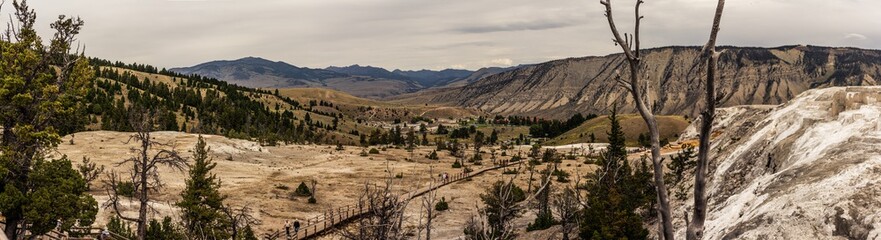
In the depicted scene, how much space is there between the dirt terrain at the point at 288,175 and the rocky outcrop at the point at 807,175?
20710 mm

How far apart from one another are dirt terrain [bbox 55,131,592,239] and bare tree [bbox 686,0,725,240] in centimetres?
3235

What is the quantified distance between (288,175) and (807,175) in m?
69.7

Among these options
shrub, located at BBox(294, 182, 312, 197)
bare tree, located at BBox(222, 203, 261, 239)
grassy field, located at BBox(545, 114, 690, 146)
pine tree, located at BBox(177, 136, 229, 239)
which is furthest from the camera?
grassy field, located at BBox(545, 114, 690, 146)

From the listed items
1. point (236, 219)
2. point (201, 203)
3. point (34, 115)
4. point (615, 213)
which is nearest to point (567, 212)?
point (615, 213)

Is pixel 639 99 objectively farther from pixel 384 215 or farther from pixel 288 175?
pixel 288 175

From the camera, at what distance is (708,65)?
16.4 feet

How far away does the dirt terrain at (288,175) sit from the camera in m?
54.5

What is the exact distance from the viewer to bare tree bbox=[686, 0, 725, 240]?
499 cm

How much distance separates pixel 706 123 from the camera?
207 inches

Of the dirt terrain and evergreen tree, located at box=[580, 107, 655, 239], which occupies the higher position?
evergreen tree, located at box=[580, 107, 655, 239]

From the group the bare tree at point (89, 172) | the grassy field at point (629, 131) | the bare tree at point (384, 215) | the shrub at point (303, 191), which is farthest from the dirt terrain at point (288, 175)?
the grassy field at point (629, 131)

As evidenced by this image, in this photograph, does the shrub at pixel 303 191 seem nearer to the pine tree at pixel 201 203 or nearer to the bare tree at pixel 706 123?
the pine tree at pixel 201 203

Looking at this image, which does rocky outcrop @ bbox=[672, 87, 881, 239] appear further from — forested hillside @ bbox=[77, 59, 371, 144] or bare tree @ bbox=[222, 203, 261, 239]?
forested hillside @ bbox=[77, 59, 371, 144]

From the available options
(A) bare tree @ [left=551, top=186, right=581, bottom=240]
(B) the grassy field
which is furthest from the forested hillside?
(A) bare tree @ [left=551, top=186, right=581, bottom=240]
